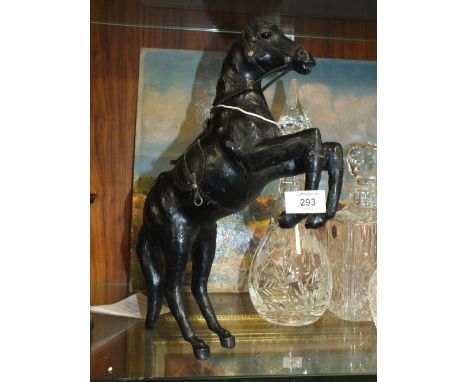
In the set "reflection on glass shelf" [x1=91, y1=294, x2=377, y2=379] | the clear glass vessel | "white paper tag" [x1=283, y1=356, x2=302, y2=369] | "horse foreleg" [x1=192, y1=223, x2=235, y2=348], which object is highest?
"horse foreleg" [x1=192, y1=223, x2=235, y2=348]

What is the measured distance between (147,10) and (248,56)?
288mm

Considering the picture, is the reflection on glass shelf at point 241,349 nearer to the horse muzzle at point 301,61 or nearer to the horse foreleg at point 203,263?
the horse foreleg at point 203,263

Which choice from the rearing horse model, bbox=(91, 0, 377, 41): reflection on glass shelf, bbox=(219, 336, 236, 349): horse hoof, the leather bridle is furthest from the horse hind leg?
bbox=(91, 0, 377, 41): reflection on glass shelf

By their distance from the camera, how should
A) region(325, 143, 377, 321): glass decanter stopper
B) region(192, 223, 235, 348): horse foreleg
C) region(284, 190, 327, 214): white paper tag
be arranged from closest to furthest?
region(284, 190, 327, 214): white paper tag, region(192, 223, 235, 348): horse foreleg, region(325, 143, 377, 321): glass decanter stopper

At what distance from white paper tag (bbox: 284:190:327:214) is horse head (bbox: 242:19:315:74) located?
17 cm

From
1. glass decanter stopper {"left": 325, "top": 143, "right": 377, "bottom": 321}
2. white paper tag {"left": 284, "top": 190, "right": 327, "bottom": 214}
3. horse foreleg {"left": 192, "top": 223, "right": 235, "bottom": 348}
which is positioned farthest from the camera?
glass decanter stopper {"left": 325, "top": 143, "right": 377, "bottom": 321}

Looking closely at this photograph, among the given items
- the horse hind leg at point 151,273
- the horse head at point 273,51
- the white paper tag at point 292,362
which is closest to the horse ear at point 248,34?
the horse head at point 273,51

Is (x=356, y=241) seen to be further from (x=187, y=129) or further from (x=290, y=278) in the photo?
(x=187, y=129)

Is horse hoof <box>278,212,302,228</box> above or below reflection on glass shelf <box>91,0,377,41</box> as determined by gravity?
below

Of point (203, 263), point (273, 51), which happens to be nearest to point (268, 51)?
point (273, 51)

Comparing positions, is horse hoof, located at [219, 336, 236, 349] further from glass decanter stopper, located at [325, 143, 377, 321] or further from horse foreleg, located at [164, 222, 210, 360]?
glass decanter stopper, located at [325, 143, 377, 321]

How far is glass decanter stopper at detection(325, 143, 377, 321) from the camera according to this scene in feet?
2.75

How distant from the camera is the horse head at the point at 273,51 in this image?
677 mm
